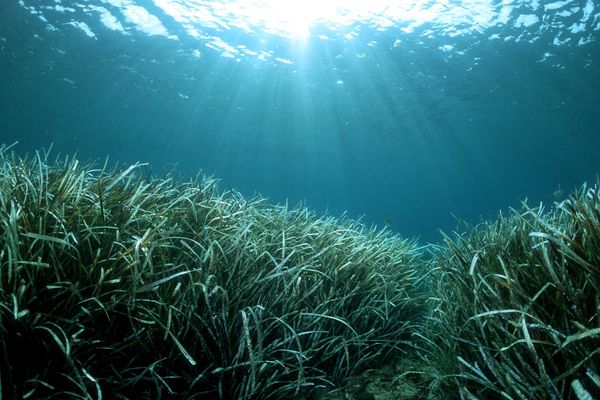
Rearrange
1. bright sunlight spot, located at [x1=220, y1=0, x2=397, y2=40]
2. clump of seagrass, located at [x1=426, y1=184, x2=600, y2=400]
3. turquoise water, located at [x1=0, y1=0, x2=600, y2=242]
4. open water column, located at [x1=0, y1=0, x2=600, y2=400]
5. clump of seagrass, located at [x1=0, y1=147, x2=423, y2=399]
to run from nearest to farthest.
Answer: clump of seagrass, located at [x1=426, y1=184, x2=600, y2=400] → clump of seagrass, located at [x1=0, y1=147, x2=423, y2=399] → open water column, located at [x1=0, y1=0, x2=600, y2=400] → bright sunlight spot, located at [x1=220, y1=0, x2=397, y2=40] → turquoise water, located at [x1=0, y1=0, x2=600, y2=242]

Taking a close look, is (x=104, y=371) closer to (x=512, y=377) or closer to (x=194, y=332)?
(x=194, y=332)

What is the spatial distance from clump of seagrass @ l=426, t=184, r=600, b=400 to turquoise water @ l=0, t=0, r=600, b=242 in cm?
198

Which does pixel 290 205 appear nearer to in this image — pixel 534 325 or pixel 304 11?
pixel 534 325

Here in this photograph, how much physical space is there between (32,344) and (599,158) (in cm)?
6329

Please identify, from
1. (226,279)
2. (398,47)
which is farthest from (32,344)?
(398,47)

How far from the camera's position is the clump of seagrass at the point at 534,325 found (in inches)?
52.2

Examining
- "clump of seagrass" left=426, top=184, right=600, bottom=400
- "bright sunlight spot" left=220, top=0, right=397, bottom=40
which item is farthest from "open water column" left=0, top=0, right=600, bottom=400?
"bright sunlight spot" left=220, top=0, right=397, bottom=40

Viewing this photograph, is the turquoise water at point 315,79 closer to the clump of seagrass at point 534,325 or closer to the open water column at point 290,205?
the open water column at point 290,205

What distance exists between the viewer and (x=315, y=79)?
25500mm

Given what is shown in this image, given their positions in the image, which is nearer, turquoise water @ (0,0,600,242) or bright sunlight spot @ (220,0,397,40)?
bright sunlight spot @ (220,0,397,40)

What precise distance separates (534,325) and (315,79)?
2600cm

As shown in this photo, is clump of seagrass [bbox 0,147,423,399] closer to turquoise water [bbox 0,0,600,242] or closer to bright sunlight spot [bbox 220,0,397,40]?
turquoise water [bbox 0,0,600,242]

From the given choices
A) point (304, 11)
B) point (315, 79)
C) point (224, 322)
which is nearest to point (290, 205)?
point (224, 322)

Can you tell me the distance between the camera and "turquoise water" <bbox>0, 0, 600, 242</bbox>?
17.3m
